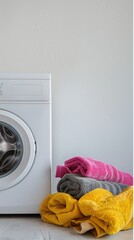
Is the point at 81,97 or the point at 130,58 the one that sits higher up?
the point at 130,58

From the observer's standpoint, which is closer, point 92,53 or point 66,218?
point 66,218

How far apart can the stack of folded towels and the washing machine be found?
11 centimetres

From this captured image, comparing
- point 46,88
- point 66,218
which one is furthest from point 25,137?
point 66,218

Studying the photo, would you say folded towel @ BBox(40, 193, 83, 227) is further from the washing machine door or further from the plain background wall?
the plain background wall

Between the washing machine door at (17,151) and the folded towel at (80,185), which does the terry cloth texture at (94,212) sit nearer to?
the folded towel at (80,185)

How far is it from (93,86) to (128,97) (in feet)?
0.80

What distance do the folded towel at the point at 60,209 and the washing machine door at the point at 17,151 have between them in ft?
0.62

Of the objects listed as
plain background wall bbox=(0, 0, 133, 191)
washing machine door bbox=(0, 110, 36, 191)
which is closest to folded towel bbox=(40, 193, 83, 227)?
washing machine door bbox=(0, 110, 36, 191)

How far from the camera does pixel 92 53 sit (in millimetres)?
2654

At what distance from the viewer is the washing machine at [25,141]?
6.50 ft

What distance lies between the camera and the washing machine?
1982 millimetres

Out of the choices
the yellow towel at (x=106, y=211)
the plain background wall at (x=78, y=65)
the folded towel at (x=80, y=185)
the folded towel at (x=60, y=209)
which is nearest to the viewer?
the yellow towel at (x=106, y=211)

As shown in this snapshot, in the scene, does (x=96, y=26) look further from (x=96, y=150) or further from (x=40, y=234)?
(x=40, y=234)

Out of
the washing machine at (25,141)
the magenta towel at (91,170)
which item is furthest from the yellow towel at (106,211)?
the washing machine at (25,141)
